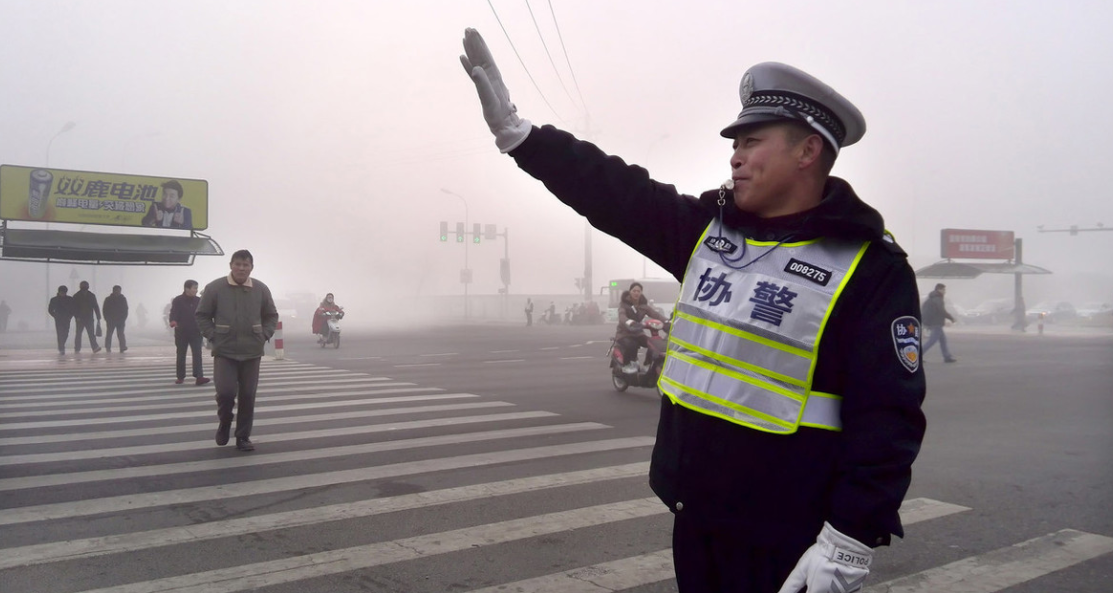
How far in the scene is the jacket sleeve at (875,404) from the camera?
1.81m

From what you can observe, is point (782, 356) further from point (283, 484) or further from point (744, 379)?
point (283, 484)

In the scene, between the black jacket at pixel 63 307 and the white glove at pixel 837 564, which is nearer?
the white glove at pixel 837 564

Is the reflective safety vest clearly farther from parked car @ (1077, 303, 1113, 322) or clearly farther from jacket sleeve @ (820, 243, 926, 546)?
parked car @ (1077, 303, 1113, 322)


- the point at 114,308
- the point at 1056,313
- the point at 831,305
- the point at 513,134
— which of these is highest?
the point at 513,134

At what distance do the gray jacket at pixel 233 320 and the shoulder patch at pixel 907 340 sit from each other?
6581mm

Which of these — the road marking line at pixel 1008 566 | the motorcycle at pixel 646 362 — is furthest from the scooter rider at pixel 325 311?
the road marking line at pixel 1008 566

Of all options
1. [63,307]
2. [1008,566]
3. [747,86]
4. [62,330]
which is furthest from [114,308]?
[747,86]

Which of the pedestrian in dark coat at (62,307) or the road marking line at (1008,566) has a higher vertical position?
the pedestrian in dark coat at (62,307)

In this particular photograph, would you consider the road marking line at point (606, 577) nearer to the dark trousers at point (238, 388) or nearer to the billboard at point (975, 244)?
the dark trousers at point (238, 388)

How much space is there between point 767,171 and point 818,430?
2.09ft

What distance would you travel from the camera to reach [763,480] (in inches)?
77.4

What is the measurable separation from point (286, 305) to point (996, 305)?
41.0 meters

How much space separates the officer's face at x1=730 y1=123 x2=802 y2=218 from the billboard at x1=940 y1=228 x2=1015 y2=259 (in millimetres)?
45976

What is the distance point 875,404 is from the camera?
1.85 meters
